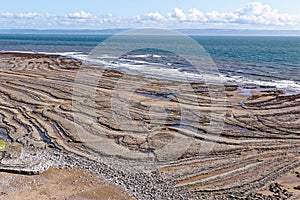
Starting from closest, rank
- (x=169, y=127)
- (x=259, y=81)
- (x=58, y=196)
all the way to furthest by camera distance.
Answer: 1. (x=58, y=196)
2. (x=169, y=127)
3. (x=259, y=81)

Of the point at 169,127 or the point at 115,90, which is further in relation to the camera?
the point at 115,90

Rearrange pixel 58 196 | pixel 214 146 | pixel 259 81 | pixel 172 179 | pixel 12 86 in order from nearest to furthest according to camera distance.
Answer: pixel 58 196 < pixel 172 179 < pixel 214 146 < pixel 12 86 < pixel 259 81

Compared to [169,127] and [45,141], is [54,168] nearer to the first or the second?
[45,141]

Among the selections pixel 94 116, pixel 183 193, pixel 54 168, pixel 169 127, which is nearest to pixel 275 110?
pixel 169 127

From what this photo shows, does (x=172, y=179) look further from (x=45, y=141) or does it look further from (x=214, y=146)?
(x=45, y=141)

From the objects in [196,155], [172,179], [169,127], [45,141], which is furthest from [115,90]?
[172,179]

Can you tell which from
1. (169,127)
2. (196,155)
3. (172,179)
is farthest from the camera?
(169,127)
